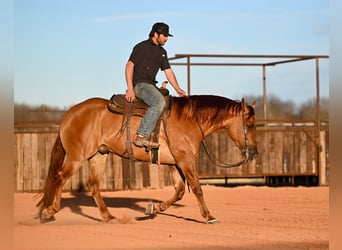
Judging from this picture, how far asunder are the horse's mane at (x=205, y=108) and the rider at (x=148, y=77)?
0.46 m

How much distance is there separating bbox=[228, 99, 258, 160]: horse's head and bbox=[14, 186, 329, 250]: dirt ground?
1.12 meters

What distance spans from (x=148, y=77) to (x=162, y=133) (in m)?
0.89

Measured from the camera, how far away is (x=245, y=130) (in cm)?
1130

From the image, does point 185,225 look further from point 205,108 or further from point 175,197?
point 205,108

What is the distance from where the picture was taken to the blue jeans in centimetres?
1087

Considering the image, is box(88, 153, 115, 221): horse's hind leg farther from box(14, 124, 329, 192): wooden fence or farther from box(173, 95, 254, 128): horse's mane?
box(14, 124, 329, 192): wooden fence

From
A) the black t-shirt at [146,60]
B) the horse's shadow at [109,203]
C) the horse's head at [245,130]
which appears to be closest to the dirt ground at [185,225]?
the horse's shadow at [109,203]

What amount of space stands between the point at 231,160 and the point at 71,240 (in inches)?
466

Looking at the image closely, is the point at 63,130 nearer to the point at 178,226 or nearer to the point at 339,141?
the point at 178,226

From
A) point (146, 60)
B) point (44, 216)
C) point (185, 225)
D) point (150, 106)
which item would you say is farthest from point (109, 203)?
point (146, 60)

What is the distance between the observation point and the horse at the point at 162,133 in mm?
11156

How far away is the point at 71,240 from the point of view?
902 cm

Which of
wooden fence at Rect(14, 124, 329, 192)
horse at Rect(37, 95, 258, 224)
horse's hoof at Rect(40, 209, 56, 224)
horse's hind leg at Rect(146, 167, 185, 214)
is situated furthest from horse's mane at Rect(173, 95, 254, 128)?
wooden fence at Rect(14, 124, 329, 192)

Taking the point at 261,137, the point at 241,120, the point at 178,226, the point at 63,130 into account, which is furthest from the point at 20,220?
the point at 261,137
